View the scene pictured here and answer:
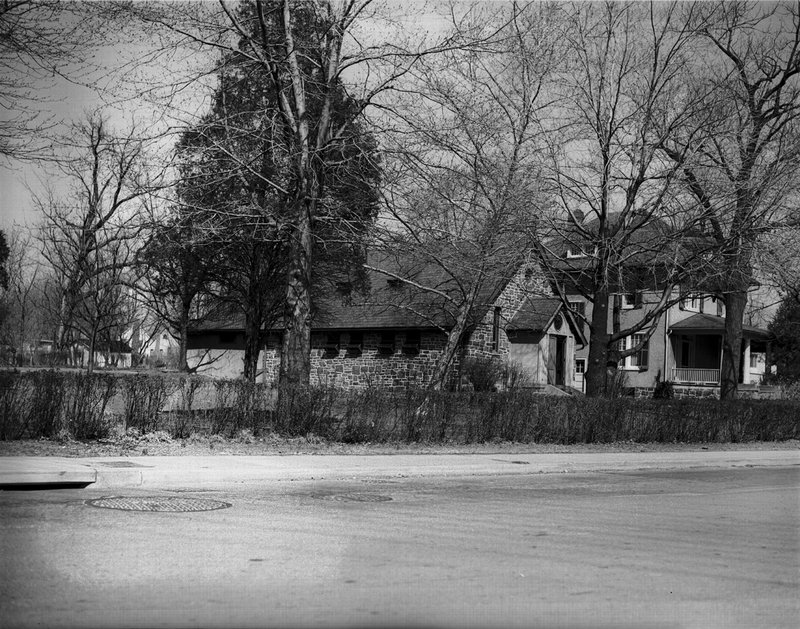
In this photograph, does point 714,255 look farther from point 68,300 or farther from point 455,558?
point 68,300

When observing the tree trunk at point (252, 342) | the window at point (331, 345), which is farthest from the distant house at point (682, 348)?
the tree trunk at point (252, 342)

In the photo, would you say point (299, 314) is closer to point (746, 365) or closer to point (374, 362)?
point (374, 362)

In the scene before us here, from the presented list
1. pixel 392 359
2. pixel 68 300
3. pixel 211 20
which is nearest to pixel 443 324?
pixel 392 359

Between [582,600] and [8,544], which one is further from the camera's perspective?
[8,544]

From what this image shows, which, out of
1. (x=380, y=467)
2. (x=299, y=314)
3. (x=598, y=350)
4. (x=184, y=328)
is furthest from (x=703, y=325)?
(x=380, y=467)

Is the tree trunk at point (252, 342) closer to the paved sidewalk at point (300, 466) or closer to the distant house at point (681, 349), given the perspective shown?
the paved sidewalk at point (300, 466)

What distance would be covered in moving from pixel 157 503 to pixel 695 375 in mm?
43763

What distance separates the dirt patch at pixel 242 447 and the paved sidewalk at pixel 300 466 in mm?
776

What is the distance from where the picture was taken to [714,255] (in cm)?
2122

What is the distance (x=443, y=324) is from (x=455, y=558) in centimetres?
2863

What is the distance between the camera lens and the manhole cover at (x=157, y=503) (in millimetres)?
9547

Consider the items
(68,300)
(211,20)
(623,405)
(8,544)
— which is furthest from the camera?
(68,300)

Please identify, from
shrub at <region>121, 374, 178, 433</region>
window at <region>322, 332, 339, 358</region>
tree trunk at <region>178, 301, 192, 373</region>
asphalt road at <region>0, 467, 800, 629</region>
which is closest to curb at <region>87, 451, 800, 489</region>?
asphalt road at <region>0, 467, 800, 629</region>

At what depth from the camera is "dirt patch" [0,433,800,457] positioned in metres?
14.4
